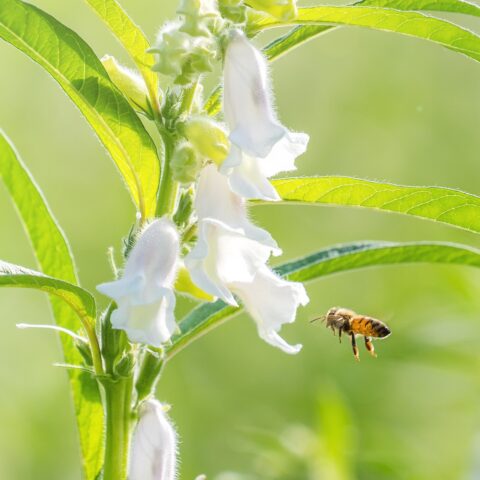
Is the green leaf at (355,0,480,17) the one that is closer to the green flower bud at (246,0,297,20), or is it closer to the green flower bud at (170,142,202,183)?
the green flower bud at (246,0,297,20)

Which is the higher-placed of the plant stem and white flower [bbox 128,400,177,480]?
the plant stem

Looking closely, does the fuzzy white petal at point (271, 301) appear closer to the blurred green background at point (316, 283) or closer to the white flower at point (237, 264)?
the white flower at point (237, 264)

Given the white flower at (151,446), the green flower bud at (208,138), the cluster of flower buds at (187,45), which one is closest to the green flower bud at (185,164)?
the green flower bud at (208,138)

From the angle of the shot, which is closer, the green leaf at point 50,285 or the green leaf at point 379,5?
the green leaf at point 50,285

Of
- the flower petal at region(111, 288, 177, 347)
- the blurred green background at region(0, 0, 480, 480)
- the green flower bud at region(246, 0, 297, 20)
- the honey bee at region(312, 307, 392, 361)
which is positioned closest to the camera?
the flower petal at region(111, 288, 177, 347)

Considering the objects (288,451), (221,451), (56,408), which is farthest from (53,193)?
(288,451)

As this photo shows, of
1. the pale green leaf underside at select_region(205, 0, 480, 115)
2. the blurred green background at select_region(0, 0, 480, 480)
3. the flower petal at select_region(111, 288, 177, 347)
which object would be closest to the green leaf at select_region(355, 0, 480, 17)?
the pale green leaf underside at select_region(205, 0, 480, 115)
